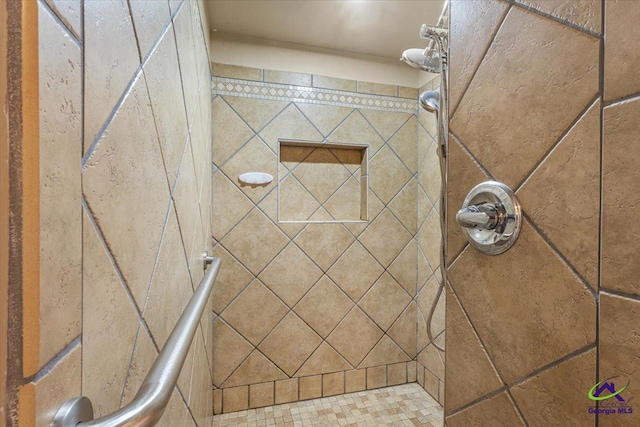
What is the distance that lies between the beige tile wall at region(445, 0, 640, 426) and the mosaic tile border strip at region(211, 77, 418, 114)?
3.67 feet

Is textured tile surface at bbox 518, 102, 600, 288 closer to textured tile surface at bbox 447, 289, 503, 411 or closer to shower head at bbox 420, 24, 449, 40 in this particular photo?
textured tile surface at bbox 447, 289, 503, 411

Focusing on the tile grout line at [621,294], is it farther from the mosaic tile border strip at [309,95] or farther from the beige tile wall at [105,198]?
the mosaic tile border strip at [309,95]

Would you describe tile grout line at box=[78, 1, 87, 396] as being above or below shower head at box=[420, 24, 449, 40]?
below

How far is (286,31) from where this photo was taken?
5.19 ft

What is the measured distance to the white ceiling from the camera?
137 cm

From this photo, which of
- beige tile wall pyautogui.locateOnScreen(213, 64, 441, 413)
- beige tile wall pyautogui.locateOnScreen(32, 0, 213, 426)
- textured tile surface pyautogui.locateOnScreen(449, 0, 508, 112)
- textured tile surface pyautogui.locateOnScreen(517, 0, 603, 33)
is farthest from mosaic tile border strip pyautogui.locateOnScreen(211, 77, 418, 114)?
textured tile surface pyautogui.locateOnScreen(517, 0, 603, 33)

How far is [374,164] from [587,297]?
1446 mm

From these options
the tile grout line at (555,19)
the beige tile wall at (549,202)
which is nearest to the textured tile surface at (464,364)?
the beige tile wall at (549,202)

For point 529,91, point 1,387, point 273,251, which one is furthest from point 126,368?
point 273,251

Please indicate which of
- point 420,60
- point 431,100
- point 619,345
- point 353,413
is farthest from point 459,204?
point 353,413

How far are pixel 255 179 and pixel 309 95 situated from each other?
601mm

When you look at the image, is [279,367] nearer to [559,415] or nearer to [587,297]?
[559,415]

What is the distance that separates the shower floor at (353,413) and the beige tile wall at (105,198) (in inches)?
44.0

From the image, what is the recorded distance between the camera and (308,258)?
68.2 inches
